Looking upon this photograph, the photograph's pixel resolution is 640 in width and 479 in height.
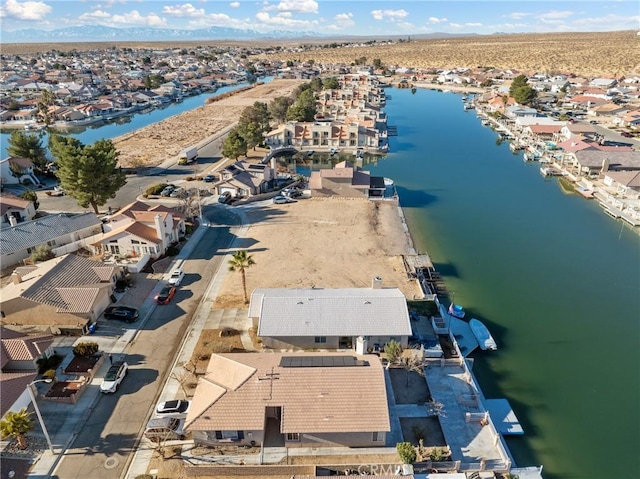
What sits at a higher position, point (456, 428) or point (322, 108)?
point (322, 108)

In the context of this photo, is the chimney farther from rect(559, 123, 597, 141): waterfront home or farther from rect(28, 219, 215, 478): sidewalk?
rect(559, 123, 597, 141): waterfront home

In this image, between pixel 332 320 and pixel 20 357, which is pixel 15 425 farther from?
pixel 332 320

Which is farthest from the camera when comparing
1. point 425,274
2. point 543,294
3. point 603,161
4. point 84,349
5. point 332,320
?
point 603,161

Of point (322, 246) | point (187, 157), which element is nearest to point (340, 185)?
point (322, 246)

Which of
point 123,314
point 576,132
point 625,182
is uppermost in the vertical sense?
point 576,132

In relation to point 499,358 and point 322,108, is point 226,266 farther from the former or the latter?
point 322,108

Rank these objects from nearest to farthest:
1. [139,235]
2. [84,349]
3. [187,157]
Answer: [84,349] → [139,235] → [187,157]

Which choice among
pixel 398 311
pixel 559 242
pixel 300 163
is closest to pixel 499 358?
pixel 398 311

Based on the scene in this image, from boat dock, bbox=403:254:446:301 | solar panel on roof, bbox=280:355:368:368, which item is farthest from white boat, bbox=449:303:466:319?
solar panel on roof, bbox=280:355:368:368
